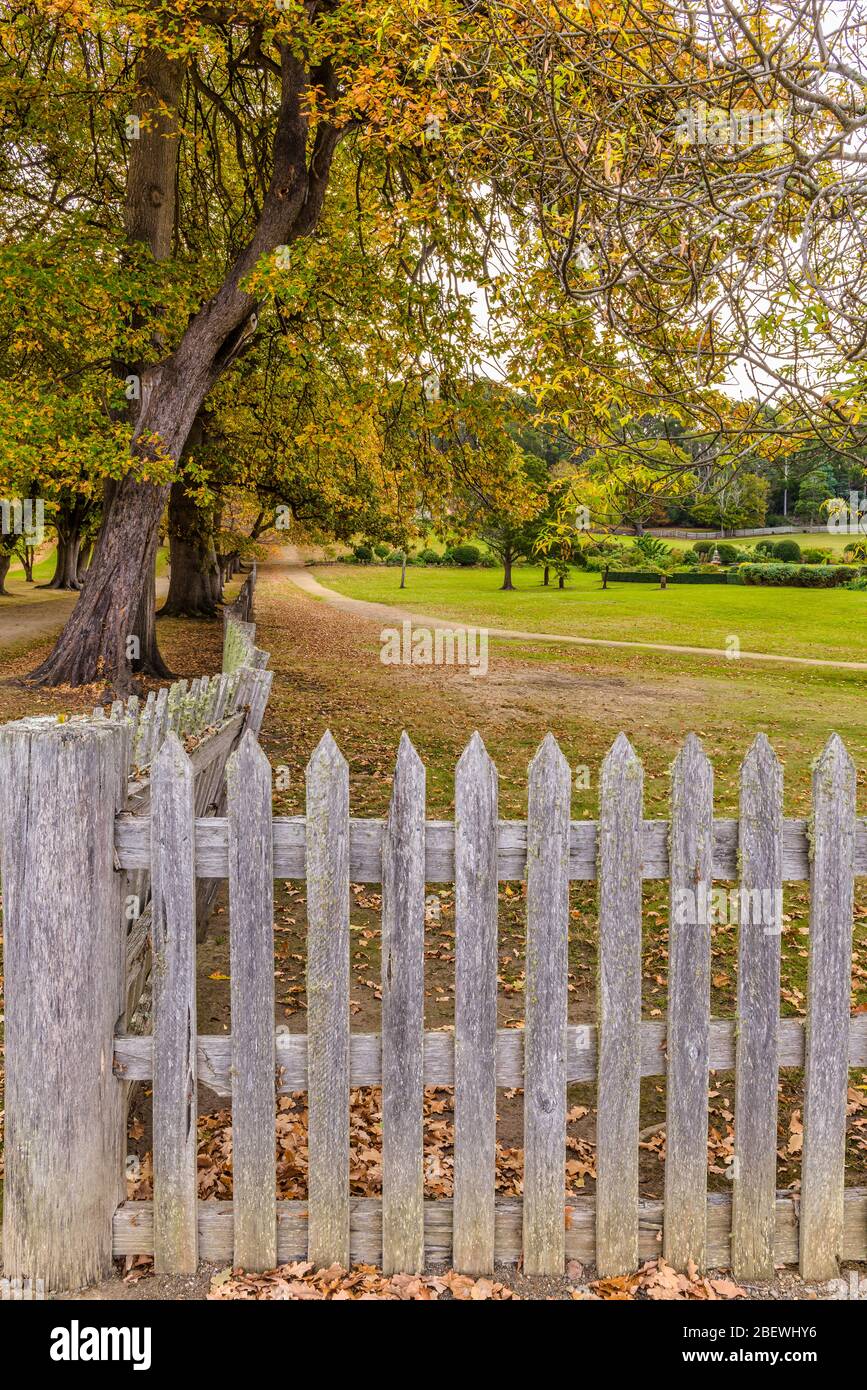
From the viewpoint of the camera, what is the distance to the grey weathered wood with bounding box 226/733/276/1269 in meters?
2.79

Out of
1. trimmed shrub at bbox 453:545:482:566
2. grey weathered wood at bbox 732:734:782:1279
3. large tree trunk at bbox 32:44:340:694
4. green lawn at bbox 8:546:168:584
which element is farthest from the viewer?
trimmed shrub at bbox 453:545:482:566

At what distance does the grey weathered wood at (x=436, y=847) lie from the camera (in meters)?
2.84

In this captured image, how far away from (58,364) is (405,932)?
21.1 meters

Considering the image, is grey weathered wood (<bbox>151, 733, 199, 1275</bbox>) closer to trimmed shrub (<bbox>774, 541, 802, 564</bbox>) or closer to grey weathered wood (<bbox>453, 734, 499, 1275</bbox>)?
grey weathered wood (<bbox>453, 734, 499, 1275</bbox>)

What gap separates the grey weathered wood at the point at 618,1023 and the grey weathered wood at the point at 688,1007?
116 mm

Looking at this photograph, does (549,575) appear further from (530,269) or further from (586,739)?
(530,269)

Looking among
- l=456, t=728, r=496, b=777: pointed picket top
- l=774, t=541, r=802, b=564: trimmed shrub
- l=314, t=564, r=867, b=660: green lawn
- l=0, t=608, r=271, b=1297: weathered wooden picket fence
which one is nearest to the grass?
l=0, t=608, r=271, b=1297: weathered wooden picket fence

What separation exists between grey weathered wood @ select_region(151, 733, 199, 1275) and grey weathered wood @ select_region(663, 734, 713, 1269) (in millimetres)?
1562

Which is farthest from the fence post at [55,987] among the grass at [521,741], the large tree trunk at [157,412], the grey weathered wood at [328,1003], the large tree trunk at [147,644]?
the large tree trunk at [147,644]

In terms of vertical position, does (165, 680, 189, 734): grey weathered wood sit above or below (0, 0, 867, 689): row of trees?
below

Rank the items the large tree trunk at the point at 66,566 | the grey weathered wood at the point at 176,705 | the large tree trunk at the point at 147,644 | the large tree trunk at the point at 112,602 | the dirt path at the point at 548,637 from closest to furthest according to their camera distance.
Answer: the grey weathered wood at the point at 176,705 < the large tree trunk at the point at 112,602 < the large tree trunk at the point at 147,644 < the dirt path at the point at 548,637 < the large tree trunk at the point at 66,566

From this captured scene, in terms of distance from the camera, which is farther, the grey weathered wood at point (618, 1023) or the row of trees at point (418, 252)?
the row of trees at point (418, 252)

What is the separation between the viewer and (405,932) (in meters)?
2.83

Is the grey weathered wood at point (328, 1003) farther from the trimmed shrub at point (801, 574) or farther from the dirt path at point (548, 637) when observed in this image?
the trimmed shrub at point (801, 574)
